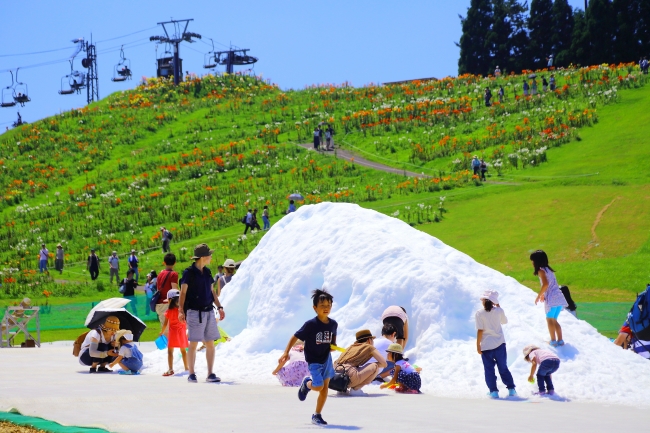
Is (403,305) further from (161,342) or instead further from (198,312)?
(161,342)

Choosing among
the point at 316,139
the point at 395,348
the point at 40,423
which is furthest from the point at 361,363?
the point at 316,139

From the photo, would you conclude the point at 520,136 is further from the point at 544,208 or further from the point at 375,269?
the point at 375,269

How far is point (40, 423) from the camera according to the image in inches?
293

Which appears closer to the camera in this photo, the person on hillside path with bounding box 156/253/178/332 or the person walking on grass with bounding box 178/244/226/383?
the person walking on grass with bounding box 178/244/226/383

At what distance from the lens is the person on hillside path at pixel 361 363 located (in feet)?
33.1

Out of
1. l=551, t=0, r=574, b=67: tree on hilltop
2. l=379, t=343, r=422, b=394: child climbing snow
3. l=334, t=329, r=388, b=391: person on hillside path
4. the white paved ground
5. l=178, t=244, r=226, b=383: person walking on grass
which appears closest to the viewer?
the white paved ground

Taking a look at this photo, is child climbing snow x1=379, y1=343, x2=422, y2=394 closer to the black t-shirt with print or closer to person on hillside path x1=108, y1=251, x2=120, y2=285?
the black t-shirt with print

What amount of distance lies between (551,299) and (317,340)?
13.5 ft

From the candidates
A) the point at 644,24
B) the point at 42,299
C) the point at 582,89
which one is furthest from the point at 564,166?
the point at 644,24

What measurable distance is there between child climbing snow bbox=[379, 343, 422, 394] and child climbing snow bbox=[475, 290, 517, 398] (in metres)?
0.85

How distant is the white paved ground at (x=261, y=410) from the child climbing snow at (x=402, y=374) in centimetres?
21

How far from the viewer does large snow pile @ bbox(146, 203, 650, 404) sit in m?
10.5

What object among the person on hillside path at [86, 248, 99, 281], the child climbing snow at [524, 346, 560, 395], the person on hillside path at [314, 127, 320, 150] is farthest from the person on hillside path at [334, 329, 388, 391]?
the person on hillside path at [314, 127, 320, 150]

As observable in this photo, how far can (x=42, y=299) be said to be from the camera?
→ 2962cm
